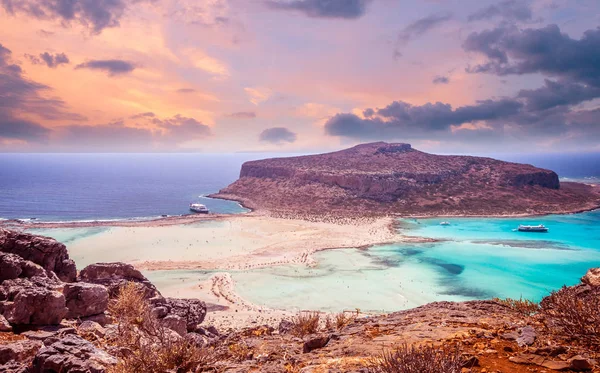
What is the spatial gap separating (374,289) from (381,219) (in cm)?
4214

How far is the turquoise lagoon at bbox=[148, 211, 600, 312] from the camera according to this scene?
3171 centimetres

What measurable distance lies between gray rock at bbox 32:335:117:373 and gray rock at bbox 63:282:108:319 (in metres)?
5.62

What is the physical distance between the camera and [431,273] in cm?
3972

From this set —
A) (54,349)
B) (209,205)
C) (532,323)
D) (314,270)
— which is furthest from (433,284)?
(209,205)

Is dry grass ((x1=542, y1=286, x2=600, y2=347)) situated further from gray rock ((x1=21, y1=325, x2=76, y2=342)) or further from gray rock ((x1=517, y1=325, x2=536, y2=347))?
gray rock ((x1=21, y1=325, x2=76, y2=342))

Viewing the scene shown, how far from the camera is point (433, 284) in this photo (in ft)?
118

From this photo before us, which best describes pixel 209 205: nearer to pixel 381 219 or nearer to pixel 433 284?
pixel 381 219

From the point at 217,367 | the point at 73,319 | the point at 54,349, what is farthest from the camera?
the point at 73,319

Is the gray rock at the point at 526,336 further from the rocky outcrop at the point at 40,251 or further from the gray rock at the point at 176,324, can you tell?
the rocky outcrop at the point at 40,251

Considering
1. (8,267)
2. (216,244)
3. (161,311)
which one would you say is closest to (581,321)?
(161,311)

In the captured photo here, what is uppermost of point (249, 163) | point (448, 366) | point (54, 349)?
point (249, 163)

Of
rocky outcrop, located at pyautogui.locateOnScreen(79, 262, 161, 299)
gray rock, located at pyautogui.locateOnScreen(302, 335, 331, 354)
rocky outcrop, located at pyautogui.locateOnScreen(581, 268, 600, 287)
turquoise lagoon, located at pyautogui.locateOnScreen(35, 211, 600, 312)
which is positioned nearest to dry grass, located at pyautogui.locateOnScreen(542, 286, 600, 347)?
rocky outcrop, located at pyautogui.locateOnScreen(581, 268, 600, 287)

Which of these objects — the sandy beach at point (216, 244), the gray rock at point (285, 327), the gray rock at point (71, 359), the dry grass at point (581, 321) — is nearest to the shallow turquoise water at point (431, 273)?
the sandy beach at point (216, 244)

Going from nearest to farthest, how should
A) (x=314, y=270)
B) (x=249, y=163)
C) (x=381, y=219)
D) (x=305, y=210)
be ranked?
(x=314, y=270) → (x=381, y=219) → (x=305, y=210) → (x=249, y=163)
